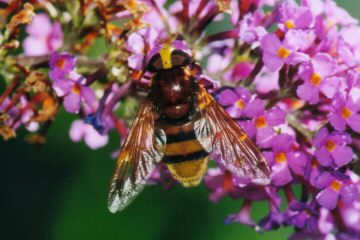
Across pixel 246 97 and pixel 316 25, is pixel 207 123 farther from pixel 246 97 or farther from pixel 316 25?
pixel 316 25

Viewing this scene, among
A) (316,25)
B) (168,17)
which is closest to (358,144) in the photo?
(316,25)

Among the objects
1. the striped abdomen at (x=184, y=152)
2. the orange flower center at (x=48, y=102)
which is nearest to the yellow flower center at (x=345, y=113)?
the striped abdomen at (x=184, y=152)

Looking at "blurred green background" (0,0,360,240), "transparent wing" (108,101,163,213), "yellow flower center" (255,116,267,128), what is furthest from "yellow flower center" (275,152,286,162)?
"blurred green background" (0,0,360,240)

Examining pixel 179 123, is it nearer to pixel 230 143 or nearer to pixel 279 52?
pixel 230 143

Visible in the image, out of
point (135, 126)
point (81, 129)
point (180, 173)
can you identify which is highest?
point (135, 126)

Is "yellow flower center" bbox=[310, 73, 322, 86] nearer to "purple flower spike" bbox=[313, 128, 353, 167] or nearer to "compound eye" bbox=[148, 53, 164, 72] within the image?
"purple flower spike" bbox=[313, 128, 353, 167]
